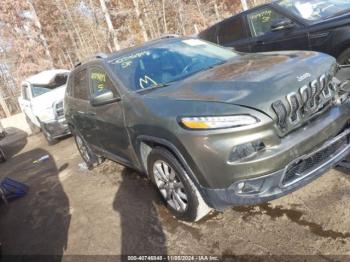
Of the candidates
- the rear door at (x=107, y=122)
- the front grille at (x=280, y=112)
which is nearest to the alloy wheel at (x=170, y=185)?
the rear door at (x=107, y=122)

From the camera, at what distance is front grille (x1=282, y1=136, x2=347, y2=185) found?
293 cm

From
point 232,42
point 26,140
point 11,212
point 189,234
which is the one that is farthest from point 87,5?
point 189,234

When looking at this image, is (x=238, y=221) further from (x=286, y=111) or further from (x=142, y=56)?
(x=142, y=56)

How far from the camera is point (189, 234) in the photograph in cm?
348

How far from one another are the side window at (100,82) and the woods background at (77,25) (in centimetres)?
1904

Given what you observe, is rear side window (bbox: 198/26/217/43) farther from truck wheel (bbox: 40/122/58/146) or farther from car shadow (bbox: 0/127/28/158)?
car shadow (bbox: 0/127/28/158)

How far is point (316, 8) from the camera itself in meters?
5.97

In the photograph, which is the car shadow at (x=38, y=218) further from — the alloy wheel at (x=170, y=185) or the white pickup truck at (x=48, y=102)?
the white pickup truck at (x=48, y=102)

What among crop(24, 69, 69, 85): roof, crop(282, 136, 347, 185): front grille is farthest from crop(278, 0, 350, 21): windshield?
crop(24, 69, 69, 85): roof

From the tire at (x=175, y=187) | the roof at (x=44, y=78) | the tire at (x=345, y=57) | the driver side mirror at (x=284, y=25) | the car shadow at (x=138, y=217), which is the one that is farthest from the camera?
the roof at (x=44, y=78)

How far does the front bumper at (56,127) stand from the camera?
8.86m

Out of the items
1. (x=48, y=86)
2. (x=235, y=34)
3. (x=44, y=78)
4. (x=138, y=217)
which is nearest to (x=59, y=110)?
(x=48, y=86)

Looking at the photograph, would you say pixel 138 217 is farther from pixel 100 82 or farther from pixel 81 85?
pixel 81 85

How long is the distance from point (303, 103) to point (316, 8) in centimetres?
373
